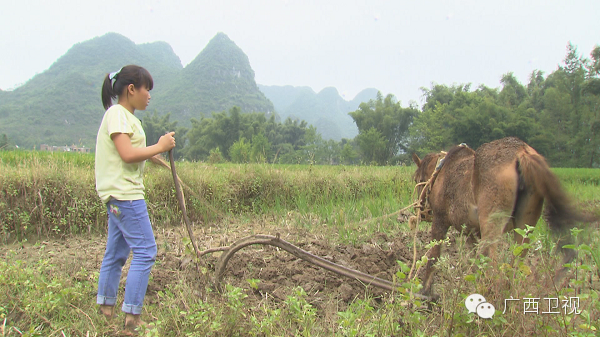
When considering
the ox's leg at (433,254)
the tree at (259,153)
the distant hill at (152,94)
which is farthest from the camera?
the distant hill at (152,94)

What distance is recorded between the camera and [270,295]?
8.98 ft

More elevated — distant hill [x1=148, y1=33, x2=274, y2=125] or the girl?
distant hill [x1=148, y1=33, x2=274, y2=125]

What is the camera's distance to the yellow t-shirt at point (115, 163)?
6.98 ft

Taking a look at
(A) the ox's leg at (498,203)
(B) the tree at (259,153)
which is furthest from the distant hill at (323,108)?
(A) the ox's leg at (498,203)

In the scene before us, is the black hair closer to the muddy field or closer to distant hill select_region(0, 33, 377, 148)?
the muddy field

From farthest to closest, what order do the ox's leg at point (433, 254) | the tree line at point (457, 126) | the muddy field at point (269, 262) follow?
the tree line at point (457, 126) < the muddy field at point (269, 262) < the ox's leg at point (433, 254)

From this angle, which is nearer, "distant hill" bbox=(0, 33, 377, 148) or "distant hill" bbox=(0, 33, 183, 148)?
"distant hill" bbox=(0, 33, 183, 148)

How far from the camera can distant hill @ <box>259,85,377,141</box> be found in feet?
427

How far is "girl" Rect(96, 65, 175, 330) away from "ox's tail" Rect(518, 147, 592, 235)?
2447 mm

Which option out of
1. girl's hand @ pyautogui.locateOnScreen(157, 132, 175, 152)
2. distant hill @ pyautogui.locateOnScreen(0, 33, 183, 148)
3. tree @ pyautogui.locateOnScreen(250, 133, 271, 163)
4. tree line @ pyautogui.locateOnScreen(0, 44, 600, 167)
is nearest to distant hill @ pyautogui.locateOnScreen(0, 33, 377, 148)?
distant hill @ pyautogui.locateOnScreen(0, 33, 183, 148)

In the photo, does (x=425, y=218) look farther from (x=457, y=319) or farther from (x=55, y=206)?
(x=55, y=206)

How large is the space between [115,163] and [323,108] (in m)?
160

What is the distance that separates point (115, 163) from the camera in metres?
2.18

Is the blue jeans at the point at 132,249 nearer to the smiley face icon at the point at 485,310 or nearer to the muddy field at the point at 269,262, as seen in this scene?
the muddy field at the point at 269,262
